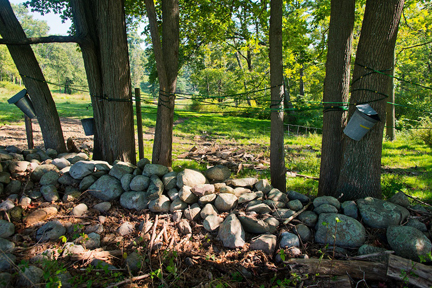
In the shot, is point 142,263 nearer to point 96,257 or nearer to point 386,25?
point 96,257

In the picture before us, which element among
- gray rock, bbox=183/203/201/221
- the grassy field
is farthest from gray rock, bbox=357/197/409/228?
gray rock, bbox=183/203/201/221

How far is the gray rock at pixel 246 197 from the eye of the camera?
13.3 feet

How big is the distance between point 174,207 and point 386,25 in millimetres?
4083

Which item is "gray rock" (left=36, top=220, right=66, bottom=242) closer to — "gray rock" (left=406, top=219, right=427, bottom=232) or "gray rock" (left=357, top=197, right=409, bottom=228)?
"gray rock" (left=357, top=197, right=409, bottom=228)

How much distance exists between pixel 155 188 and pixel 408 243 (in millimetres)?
3437

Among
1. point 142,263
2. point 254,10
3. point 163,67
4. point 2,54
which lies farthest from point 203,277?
point 2,54

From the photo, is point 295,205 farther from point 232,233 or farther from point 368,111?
point 368,111

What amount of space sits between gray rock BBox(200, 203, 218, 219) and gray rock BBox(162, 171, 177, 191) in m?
0.76

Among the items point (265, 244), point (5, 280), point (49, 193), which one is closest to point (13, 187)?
point (49, 193)

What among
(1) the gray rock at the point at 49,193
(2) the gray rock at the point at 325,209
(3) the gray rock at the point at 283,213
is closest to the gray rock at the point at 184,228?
(3) the gray rock at the point at 283,213

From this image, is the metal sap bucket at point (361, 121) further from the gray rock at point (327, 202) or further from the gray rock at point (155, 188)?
the gray rock at point (155, 188)

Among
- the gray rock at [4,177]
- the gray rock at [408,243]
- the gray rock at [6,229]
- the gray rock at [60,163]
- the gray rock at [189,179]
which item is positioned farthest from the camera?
the gray rock at [60,163]

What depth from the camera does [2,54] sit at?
40750mm

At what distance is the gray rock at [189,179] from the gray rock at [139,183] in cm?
56
